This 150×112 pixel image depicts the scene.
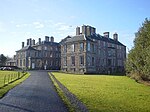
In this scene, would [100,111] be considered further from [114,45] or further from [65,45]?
[114,45]

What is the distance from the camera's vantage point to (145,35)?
34.7m

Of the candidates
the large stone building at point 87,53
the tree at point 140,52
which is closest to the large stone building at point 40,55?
the large stone building at point 87,53

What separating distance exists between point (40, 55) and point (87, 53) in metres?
30.7

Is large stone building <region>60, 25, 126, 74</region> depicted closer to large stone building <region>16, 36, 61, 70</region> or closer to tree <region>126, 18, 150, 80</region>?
large stone building <region>16, 36, 61, 70</region>

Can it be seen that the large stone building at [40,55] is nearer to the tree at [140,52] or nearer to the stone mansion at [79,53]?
the stone mansion at [79,53]

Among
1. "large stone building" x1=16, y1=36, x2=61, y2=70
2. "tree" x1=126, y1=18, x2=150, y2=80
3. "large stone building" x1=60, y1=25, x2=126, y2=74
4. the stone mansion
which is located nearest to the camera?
"tree" x1=126, y1=18, x2=150, y2=80

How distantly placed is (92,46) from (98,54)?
7950 millimetres

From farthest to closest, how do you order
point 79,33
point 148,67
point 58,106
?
point 79,33, point 148,67, point 58,106

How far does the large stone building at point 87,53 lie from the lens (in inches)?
2542

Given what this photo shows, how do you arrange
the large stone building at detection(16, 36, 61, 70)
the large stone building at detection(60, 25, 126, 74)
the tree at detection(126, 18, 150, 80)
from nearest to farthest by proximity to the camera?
the tree at detection(126, 18, 150, 80)
the large stone building at detection(60, 25, 126, 74)
the large stone building at detection(16, 36, 61, 70)

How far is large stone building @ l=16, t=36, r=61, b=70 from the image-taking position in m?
87.5

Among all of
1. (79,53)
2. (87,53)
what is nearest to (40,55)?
(79,53)

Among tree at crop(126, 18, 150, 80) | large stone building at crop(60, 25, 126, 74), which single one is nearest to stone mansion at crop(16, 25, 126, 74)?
large stone building at crop(60, 25, 126, 74)

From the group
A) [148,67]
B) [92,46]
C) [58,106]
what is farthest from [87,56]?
[58,106]
